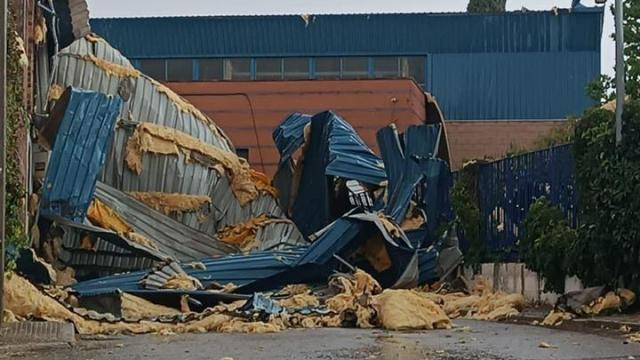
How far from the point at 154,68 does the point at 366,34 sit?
9.18m

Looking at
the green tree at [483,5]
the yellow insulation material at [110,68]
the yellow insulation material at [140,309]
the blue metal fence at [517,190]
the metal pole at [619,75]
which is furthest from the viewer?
the green tree at [483,5]

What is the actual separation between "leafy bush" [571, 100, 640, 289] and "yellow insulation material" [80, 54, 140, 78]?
11374 millimetres

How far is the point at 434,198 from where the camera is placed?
22906 mm

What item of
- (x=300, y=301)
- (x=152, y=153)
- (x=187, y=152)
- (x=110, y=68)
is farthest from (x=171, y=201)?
(x=300, y=301)

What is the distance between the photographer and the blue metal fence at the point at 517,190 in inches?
672

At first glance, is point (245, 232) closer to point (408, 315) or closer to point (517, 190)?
point (517, 190)

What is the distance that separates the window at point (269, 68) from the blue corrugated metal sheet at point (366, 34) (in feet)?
1.03

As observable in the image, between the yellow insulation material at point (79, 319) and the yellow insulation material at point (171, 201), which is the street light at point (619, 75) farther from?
the yellow insulation material at point (171, 201)

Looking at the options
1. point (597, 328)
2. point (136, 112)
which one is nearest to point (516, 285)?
point (597, 328)

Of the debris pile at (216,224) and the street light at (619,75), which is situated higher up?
the street light at (619,75)

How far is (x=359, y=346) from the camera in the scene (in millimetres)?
11156

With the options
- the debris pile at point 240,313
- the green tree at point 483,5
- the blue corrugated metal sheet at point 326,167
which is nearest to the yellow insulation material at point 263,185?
the blue corrugated metal sheet at point 326,167

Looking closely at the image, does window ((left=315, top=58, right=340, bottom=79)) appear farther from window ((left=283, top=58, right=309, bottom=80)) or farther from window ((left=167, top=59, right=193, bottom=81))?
window ((left=167, top=59, right=193, bottom=81))

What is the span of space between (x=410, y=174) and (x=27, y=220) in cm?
841
